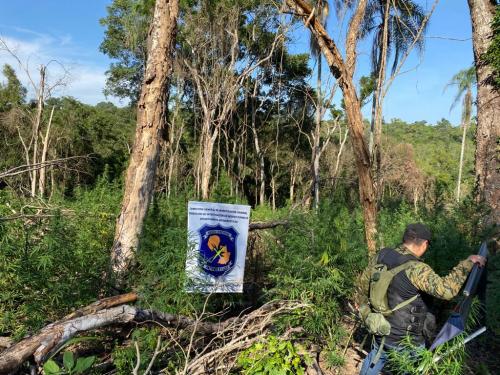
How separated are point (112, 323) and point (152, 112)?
3250 mm

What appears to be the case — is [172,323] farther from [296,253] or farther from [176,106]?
[176,106]

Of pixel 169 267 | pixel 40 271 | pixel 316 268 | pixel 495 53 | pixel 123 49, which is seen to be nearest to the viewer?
pixel 40 271

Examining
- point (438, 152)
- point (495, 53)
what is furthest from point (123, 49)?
point (438, 152)

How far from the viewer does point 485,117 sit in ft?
30.7

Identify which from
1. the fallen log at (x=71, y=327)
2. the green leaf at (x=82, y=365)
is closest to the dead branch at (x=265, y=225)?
the fallen log at (x=71, y=327)

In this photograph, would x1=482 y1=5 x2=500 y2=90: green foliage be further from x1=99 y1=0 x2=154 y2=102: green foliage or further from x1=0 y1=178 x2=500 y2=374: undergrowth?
x1=99 y1=0 x2=154 y2=102: green foliage

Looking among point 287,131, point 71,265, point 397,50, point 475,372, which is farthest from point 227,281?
point 287,131

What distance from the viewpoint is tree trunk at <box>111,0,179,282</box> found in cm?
618

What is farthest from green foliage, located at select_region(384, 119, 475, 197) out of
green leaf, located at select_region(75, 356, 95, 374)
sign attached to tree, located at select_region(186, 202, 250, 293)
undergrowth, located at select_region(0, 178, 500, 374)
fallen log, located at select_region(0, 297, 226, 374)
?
green leaf, located at select_region(75, 356, 95, 374)

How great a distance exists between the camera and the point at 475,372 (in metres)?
5.21

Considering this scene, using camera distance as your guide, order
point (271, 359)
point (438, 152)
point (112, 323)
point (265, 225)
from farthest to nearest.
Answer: point (438, 152) < point (265, 225) < point (271, 359) < point (112, 323)

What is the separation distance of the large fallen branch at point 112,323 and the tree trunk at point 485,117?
20.2 feet

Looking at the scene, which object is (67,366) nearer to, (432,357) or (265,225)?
(432,357)

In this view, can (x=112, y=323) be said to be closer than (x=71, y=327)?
No
